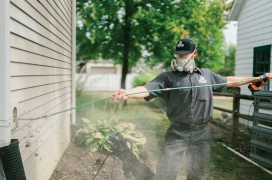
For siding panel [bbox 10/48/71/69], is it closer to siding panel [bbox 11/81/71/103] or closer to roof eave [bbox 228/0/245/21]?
siding panel [bbox 11/81/71/103]

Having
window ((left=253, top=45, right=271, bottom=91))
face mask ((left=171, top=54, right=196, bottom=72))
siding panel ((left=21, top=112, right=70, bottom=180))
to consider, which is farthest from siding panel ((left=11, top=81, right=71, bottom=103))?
window ((left=253, top=45, right=271, bottom=91))

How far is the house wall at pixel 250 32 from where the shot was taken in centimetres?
801

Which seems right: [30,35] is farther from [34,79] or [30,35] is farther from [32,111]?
[32,111]

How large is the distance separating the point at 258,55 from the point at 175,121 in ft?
20.5

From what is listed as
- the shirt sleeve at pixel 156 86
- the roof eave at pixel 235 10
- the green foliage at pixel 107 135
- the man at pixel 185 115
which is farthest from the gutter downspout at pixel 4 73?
the roof eave at pixel 235 10

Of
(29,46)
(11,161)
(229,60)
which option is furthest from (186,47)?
(229,60)

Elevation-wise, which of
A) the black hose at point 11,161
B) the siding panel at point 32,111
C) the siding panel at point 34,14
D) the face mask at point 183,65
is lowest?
the black hose at point 11,161

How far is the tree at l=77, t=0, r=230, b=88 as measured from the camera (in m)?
12.7

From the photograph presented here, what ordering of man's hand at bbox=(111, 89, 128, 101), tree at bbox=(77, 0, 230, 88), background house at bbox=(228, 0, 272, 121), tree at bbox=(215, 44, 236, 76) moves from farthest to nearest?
tree at bbox=(215, 44, 236, 76) → tree at bbox=(77, 0, 230, 88) → background house at bbox=(228, 0, 272, 121) → man's hand at bbox=(111, 89, 128, 101)

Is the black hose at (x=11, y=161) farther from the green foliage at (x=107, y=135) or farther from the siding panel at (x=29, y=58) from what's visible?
the green foliage at (x=107, y=135)

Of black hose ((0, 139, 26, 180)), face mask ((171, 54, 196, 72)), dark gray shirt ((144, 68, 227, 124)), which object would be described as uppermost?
face mask ((171, 54, 196, 72))

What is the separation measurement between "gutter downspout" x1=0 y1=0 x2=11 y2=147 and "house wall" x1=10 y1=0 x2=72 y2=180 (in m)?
0.20

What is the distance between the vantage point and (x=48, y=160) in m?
4.32

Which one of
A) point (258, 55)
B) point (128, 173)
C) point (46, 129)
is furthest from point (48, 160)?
point (258, 55)
